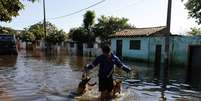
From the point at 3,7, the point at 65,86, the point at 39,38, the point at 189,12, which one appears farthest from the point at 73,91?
the point at 39,38

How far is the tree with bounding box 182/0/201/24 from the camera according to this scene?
33625 millimetres

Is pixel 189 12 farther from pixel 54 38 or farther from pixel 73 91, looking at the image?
pixel 54 38

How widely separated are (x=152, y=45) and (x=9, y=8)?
19091 mm

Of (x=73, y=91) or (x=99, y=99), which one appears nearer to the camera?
(x=99, y=99)

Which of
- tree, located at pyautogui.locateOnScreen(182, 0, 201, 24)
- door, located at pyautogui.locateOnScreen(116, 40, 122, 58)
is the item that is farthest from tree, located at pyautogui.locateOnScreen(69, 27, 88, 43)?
tree, located at pyautogui.locateOnScreen(182, 0, 201, 24)

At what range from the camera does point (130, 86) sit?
1549 centimetres

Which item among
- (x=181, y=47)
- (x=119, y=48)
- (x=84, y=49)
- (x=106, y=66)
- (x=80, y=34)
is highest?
(x=80, y=34)

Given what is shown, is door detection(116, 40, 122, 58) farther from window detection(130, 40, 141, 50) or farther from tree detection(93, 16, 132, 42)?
tree detection(93, 16, 132, 42)

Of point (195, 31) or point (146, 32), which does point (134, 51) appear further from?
point (195, 31)

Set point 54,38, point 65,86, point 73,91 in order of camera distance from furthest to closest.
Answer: point 54,38, point 65,86, point 73,91

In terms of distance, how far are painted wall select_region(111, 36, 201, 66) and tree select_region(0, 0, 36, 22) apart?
13.1m

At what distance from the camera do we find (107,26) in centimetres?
5806

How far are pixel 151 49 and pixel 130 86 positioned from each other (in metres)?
19.3

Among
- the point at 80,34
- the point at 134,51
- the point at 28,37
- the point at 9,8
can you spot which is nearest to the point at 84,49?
the point at 80,34
